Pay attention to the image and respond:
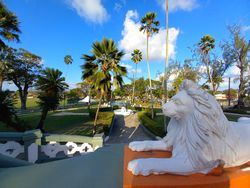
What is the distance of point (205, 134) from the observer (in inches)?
56.1

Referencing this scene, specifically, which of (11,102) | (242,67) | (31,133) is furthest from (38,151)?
(242,67)

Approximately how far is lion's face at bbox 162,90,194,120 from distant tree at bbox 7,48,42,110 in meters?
28.1

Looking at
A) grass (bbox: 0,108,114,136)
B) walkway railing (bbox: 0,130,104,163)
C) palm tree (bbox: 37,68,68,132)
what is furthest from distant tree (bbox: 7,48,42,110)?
walkway railing (bbox: 0,130,104,163)

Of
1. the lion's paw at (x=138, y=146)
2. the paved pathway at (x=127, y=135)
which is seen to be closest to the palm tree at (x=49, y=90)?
the paved pathway at (x=127, y=135)

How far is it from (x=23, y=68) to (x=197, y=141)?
29679mm

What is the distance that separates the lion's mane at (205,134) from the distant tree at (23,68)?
1114 inches

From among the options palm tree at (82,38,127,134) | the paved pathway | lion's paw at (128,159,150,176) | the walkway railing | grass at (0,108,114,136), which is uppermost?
palm tree at (82,38,127,134)

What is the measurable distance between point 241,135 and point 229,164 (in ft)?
1.10

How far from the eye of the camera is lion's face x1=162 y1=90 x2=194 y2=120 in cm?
152

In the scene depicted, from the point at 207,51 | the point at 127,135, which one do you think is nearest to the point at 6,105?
the point at 127,135

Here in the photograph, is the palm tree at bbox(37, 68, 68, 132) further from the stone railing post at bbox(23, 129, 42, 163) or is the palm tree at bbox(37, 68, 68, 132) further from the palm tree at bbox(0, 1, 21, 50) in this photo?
the stone railing post at bbox(23, 129, 42, 163)

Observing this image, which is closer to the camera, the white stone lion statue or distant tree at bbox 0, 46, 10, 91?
the white stone lion statue

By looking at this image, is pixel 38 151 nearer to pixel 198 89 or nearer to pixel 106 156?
pixel 106 156

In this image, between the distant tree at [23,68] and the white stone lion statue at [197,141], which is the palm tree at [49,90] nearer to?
the white stone lion statue at [197,141]
